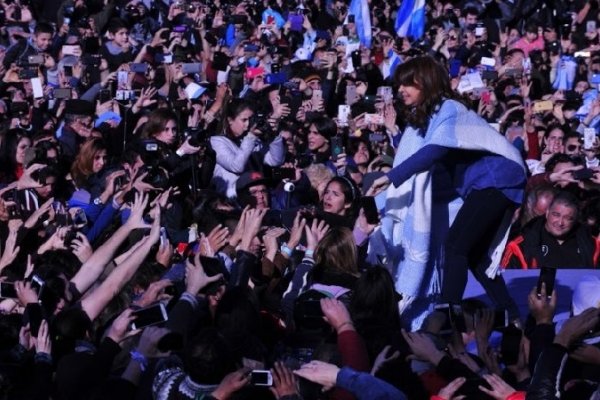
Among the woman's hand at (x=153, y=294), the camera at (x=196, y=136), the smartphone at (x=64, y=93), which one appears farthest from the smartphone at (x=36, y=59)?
the woman's hand at (x=153, y=294)

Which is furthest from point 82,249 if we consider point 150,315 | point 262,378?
point 262,378

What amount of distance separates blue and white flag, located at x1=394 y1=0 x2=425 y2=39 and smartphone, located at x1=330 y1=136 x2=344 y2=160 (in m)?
7.77

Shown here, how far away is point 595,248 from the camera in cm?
928

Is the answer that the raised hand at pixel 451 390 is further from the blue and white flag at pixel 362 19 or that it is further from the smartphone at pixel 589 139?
the blue and white flag at pixel 362 19

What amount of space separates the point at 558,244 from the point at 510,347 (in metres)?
3.18

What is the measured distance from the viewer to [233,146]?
10.8m

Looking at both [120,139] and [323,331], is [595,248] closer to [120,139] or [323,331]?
[323,331]

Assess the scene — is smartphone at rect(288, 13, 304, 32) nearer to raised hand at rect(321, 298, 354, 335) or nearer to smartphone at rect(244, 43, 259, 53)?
smartphone at rect(244, 43, 259, 53)

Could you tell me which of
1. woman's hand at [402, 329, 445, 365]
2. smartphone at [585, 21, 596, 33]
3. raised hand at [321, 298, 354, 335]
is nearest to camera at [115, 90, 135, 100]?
raised hand at [321, 298, 354, 335]

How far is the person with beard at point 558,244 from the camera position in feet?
30.2

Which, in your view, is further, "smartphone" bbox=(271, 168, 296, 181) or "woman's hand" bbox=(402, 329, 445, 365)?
"smartphone" bbox=(271, 168, 296, 181)

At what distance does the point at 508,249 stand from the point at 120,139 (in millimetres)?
3985

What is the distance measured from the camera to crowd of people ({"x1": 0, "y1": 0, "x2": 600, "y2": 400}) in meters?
5.69

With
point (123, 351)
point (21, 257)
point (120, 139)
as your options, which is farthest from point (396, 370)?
point (120, 139)
